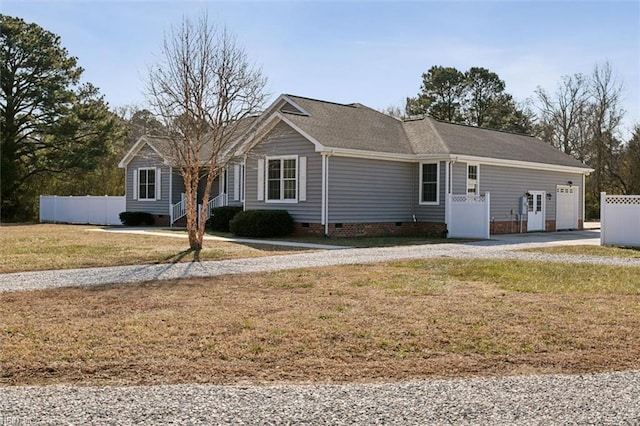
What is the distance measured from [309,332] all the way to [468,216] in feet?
56.2

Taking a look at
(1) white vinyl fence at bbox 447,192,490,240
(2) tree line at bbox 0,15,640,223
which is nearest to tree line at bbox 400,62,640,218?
(2) tree line at bbox 0,15,640,223

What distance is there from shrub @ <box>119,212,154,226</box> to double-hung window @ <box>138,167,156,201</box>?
34.5 inches

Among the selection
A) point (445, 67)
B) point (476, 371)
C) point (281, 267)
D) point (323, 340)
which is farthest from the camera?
point (445, 67)

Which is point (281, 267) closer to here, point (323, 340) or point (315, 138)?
point (323, 340)

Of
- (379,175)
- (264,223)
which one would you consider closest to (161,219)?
(264,223)

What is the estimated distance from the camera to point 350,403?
4.77m

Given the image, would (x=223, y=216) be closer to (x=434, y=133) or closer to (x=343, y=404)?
(x=434, y=133)

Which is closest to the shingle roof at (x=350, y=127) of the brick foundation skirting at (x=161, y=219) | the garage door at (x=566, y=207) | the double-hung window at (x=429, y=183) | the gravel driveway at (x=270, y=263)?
the double-hung window at (x=429, y=183)

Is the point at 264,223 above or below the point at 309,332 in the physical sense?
above

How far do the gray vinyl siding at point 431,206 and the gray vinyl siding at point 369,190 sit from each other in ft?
0.48

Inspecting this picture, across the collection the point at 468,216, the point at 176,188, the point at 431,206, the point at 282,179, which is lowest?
the point at 468,216

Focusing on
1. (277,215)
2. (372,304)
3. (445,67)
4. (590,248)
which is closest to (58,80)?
(277,215)

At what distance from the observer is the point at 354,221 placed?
2261 centimetres

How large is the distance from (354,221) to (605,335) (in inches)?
620
